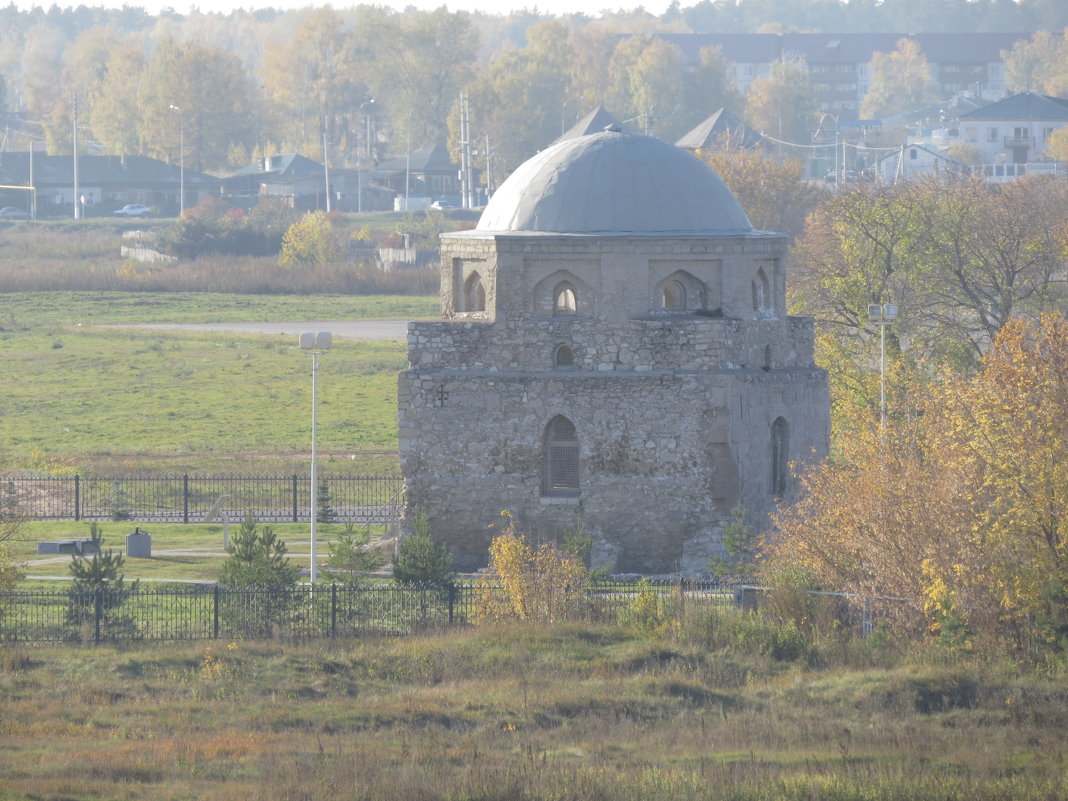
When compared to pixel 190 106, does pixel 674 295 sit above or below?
below

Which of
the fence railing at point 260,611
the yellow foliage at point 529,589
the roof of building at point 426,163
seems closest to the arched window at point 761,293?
the fence railing at point 260,611

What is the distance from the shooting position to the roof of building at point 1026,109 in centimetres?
14238

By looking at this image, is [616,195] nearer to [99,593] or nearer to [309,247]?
[99,593]

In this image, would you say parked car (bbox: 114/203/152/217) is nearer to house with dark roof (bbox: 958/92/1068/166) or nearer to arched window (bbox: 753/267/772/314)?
house with dark roof (bbox: 958/92/1068/166)

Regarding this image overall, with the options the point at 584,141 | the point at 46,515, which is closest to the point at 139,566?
the point at 46,515

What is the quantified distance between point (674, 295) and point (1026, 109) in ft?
384

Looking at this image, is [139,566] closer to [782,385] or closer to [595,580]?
[595,580]

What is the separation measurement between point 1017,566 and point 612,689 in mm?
6224

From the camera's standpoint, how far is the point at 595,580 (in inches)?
1205

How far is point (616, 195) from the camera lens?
34.4 meters

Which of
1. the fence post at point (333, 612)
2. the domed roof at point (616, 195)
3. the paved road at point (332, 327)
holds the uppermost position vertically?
the paved road at point (332, 327)

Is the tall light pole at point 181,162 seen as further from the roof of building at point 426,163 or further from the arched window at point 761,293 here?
the arched window at point 761,293

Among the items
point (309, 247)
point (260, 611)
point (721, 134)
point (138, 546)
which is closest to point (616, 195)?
point (260, 611)

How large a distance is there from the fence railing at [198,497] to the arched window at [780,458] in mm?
9076
